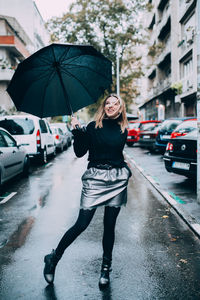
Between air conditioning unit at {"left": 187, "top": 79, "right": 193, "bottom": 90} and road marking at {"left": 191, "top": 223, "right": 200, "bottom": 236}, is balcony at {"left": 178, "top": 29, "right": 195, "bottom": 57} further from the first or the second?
road marking at {"left": 191, "top": 223, "right": 200, "bottom": 236}

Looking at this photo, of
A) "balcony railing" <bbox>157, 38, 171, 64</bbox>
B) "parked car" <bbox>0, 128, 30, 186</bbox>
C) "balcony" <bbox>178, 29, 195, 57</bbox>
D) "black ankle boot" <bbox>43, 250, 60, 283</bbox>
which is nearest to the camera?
"black ankle boot" <bbox>43, 250, 60, 283</bbox>

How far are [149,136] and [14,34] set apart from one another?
26.9 metres

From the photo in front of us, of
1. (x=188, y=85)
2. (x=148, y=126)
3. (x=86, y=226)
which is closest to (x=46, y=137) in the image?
(x=148, y=126)

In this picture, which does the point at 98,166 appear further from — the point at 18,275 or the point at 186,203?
the point at 186,203

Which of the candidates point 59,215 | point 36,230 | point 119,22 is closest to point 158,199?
point 59,215

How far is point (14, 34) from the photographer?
3909 cm

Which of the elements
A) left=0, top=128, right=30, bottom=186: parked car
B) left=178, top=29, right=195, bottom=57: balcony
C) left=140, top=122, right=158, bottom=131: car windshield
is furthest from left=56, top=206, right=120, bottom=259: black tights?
left=178, top=29, right=195, bottom=57: balcony

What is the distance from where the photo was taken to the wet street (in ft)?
10.3

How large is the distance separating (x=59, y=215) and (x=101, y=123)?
3.07m

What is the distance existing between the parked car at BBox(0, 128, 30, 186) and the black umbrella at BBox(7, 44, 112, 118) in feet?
14.9

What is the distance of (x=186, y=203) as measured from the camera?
21.2 ft

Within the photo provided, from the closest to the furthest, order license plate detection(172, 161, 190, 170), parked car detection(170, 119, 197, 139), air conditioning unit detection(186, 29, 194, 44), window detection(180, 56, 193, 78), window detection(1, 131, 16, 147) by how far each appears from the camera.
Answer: license plate detection(172, 161, 190, 170) → window detection(1, 131, 16, 147) → parked car detection(170, 119, 197, 139) → air conditioning unit detection(186, 29, 194, 44) → window detection(180, 56, 193, 78)

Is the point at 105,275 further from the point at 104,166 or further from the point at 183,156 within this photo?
the point at 183,156

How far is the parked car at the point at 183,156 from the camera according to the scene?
7.61 meters
